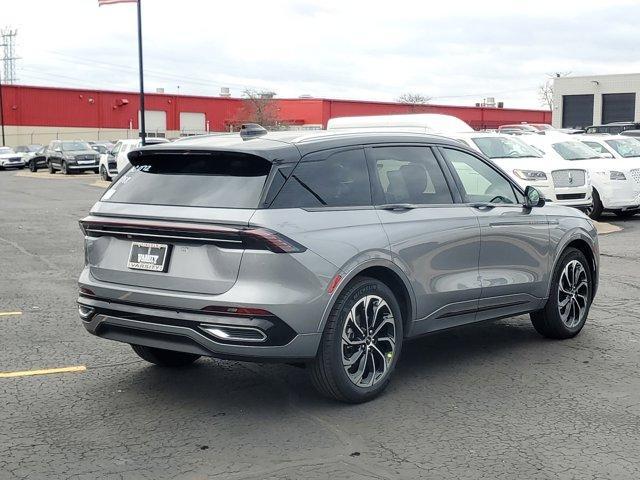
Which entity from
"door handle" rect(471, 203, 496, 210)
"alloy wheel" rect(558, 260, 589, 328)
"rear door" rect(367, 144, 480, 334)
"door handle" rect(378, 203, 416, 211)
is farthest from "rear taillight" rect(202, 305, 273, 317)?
"alloy wheel" rect(558, 260, 589, 328)

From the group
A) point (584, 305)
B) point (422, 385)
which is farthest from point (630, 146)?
point (422, 385)

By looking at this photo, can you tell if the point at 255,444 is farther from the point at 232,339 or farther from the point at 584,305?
the point at 584,305

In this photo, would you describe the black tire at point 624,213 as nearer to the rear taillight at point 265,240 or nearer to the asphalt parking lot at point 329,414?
the asphalt parking lot at point 329,414

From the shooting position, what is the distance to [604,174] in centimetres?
1777

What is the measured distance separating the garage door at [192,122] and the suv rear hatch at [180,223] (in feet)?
210

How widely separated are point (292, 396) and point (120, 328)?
1.22 meters

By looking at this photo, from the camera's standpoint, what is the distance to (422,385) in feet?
19.6

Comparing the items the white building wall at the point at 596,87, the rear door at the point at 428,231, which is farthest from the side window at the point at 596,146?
the white building wall at the point at 596,87

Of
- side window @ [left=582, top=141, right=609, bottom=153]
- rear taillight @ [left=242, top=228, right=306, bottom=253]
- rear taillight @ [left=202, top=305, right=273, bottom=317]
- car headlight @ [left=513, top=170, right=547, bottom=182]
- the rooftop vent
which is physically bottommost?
rear taillight @ [left=202, top=305, right=273, bottom=317]

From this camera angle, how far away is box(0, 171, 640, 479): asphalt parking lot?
14.8 ft

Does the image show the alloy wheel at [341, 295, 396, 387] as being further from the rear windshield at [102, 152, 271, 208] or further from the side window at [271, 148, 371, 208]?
the rear windshield at [102, 152, 271, 208]

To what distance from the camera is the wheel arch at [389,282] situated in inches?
205

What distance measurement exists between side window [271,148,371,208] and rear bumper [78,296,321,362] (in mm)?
754

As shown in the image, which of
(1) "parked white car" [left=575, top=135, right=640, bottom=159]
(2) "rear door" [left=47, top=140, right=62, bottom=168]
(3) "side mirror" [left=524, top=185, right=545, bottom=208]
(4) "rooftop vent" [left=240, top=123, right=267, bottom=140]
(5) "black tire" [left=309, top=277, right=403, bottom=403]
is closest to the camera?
(5) "black tire" [left=309, top=277, right=403, bottom=403]
